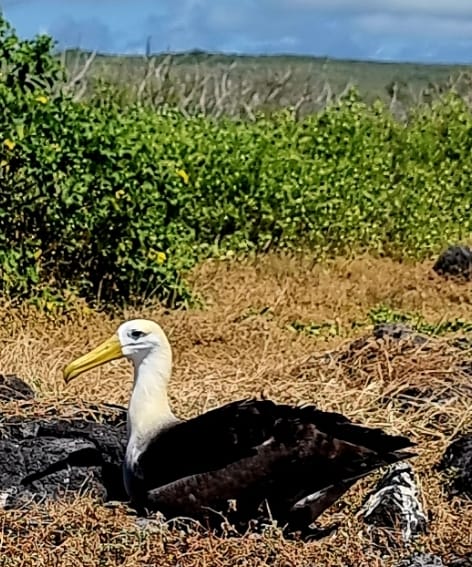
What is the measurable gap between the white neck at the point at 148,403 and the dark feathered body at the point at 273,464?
258mm

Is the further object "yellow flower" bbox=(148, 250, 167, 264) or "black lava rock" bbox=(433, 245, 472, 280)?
"black lava rock" bbox=(433, 245, 472, 280)

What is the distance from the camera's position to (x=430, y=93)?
1792 centimetres

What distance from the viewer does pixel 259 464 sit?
443cm

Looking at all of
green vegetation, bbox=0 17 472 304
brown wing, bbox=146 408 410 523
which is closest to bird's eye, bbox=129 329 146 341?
brown wing, bbox=146 408 410 523

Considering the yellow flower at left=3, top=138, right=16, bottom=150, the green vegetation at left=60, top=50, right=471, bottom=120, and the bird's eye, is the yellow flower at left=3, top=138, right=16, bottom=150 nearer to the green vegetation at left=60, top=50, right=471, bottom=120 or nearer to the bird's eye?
the bird's eye

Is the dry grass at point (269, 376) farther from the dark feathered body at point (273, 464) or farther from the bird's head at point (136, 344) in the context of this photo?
the bird's head at point (136, 344)

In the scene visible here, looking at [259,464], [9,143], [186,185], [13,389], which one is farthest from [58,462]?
[186,185]

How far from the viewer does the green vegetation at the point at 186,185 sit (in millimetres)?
8570

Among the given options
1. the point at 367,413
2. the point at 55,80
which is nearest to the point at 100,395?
the point at 367,413

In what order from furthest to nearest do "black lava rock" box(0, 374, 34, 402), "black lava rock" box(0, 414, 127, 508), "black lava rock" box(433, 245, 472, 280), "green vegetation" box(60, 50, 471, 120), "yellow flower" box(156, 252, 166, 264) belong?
1. "green vegetation" box(60, 50, 471, 120)
2. "black lava rock" box(433, 245, 472, 280)
3. "yellow flower" box(156, 252, 166, 264)
4. "black lava rock" box(0, 374, 34, 402)
5. "black lava rock" box(0, 414, 127, 508)

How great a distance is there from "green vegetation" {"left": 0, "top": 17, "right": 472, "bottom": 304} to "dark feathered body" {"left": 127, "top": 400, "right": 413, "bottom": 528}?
4.12 metres

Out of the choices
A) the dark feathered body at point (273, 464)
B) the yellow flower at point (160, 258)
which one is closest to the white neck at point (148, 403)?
the dark feathered body at point (273, 464)

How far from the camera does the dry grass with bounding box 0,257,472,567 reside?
427 centimetres

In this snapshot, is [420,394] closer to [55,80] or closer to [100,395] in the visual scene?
[100,395]
